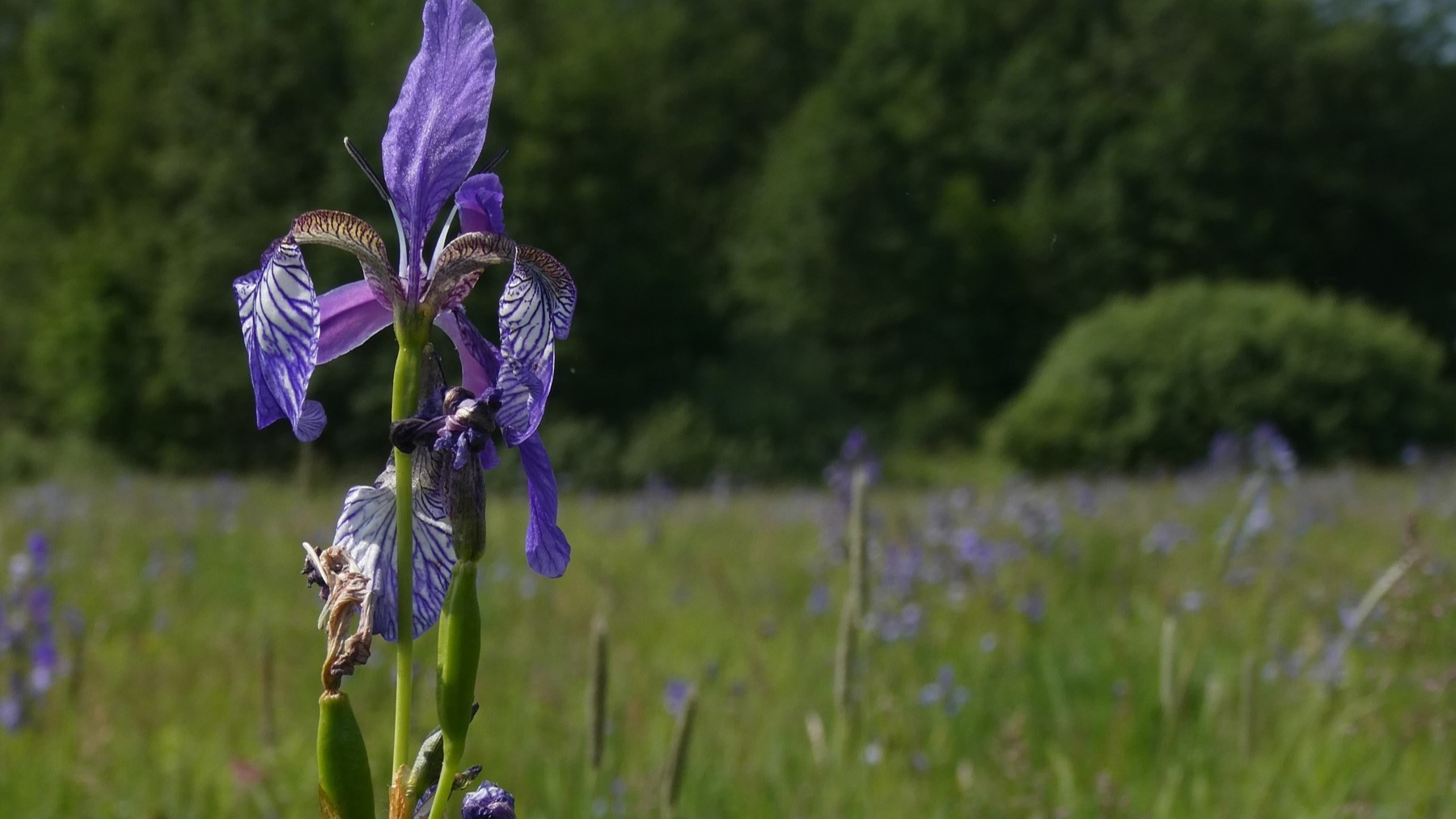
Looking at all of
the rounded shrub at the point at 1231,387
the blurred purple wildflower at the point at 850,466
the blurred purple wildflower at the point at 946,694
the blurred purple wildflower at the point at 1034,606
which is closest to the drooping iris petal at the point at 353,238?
the blurred purple wildflower at the point at 946,694

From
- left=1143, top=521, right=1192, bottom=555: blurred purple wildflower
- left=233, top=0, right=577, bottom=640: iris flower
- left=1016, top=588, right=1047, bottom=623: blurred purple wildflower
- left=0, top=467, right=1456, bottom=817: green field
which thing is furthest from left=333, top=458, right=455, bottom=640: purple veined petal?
left=1143, top=521, right=1192, bottom=555: blurred purple wildflower

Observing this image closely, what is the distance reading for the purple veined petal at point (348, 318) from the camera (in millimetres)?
747

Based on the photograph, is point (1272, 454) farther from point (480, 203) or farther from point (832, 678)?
point (480, 203)

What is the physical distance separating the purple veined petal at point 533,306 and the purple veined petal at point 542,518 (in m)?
0.06

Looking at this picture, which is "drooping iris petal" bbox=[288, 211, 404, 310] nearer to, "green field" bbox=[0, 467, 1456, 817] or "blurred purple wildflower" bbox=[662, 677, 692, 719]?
"green field" bbox=[0, 467, 1456, 817]

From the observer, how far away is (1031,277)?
2686cm

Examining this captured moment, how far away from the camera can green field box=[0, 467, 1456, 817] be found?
2.29m

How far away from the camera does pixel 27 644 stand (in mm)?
3045

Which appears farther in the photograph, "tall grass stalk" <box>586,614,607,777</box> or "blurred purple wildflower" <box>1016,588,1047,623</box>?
"blurred purple wildflower" <box>1016,588,1047,623</box>

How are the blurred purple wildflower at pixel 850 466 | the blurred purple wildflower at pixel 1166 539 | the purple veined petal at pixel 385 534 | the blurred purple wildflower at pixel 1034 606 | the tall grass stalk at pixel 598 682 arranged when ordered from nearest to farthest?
the purple veined petal at pixel 385 534 < the tall grass stalk at pixel 598 682 < the blurred purple wildflower at pixel 850 466 < the blurred purple wildflower at pixel 1034 606 < the blurred purple wildflower at pixel 1166 539

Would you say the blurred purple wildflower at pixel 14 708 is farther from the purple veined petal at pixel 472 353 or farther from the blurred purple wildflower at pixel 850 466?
the purple veined petal at pixel 472 353

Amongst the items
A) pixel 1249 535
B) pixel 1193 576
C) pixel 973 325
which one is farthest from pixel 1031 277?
pixel 1249 535

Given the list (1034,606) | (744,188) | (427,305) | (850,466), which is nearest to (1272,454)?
(1034,606)

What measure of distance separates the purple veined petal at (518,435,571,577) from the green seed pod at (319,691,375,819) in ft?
0.51
